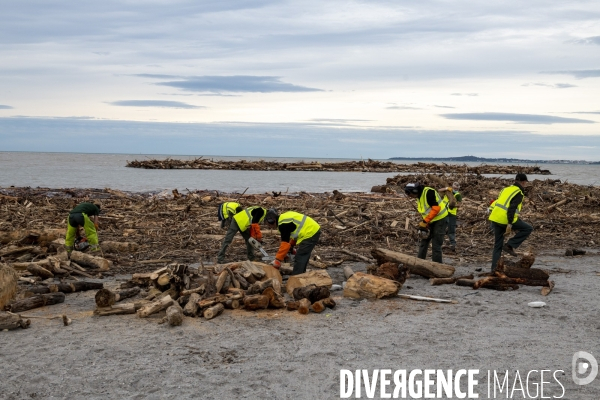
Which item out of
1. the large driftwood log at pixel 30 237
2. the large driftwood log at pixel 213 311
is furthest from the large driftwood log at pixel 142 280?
the large driftwood log at pixel 30 237

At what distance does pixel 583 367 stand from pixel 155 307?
563 cm

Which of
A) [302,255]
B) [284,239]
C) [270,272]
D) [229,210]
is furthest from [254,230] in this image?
[270,272]

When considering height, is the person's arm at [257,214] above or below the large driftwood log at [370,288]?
above

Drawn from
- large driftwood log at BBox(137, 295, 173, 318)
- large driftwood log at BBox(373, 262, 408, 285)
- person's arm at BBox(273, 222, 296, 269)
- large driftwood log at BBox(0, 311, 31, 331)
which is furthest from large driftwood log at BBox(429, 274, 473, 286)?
large driftwood log at BBox(0, 311, 31, 331)

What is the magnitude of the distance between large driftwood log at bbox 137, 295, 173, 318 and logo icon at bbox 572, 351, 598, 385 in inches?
214

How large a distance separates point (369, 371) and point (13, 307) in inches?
213

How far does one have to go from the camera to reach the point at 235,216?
12.1m

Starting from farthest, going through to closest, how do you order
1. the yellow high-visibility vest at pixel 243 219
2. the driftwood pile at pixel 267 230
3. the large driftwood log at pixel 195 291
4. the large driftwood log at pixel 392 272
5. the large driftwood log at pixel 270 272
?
the driftwood pile at pixel 267 230 → the yellow high-visibility vest at pixel 243 219 → the large driftwood log at pixel 392 272 → the large driftwood log at pixel 270 272 → the large driftwood log at pixel 195 291

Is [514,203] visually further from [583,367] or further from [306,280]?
[583,367]

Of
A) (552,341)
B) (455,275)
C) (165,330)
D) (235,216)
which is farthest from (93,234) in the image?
(552,341)

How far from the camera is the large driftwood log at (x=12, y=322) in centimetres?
791

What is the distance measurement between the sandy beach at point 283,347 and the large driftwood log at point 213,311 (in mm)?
145

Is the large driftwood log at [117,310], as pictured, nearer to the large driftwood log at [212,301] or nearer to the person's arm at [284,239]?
the large driftwood log at [212,301]

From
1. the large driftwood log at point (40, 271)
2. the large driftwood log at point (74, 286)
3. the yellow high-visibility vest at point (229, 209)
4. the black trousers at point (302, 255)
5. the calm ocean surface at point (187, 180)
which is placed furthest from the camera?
A: the calm ocean surface at point (187, 180)
